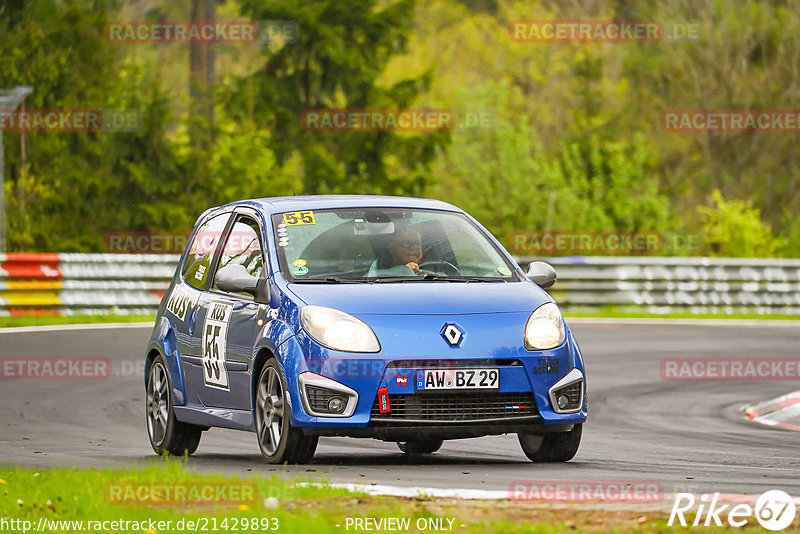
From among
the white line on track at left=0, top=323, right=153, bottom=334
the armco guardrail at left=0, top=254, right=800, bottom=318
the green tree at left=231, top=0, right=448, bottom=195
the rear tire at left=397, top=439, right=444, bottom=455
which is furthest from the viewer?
the green tree at left=231, top=0, right=448, bottom=195

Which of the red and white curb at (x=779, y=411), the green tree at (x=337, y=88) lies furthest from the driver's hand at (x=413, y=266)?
the green tree at (x=337, y=88)

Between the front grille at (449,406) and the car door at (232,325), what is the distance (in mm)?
1070

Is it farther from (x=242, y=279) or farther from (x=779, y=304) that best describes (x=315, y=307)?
(x=779, y=304)

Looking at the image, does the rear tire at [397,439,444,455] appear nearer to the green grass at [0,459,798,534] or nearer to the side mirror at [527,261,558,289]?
the side mirror at [527,261,558,289]

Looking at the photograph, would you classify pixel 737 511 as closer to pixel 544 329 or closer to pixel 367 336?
pixel 544 329

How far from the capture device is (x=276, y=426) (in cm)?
954

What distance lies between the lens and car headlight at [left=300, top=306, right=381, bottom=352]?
921cm

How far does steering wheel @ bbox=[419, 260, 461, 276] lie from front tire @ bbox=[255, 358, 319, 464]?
1.25m

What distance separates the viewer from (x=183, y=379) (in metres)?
10.9

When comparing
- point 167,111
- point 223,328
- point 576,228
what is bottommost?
point 576,228

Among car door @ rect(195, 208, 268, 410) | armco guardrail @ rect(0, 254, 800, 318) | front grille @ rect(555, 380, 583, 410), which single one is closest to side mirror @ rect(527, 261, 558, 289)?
front grille @ rect(555, 380, 583, 410)

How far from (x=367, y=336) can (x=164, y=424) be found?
8.31 ft

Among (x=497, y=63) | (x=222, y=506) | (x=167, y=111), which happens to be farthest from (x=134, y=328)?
(x=497, y=63)

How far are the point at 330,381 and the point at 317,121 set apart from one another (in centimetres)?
3068
